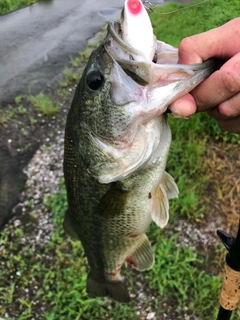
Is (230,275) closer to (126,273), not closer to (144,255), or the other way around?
(144,255)

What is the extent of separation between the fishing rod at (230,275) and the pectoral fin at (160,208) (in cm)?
25

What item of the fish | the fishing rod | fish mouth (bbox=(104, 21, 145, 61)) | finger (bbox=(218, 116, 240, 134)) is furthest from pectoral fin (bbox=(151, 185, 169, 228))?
fish mouth (bbox=(104, 21, 145, 61))

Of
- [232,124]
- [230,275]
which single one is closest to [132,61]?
[232,124]

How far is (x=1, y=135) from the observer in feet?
16.0

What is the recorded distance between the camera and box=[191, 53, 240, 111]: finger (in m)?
1.38

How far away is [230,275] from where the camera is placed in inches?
73.2

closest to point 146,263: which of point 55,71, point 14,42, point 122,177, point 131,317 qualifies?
point 122,177

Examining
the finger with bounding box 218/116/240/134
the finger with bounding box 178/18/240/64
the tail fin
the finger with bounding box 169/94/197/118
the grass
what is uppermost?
the finger with bounding box 178/18/240/64

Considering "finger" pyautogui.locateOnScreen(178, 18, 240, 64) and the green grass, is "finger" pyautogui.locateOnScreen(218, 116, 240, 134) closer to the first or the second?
"finger" pyautogui.locateOnScreen(178, 18, 240, 64)

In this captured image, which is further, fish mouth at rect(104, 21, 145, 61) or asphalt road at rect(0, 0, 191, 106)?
asphalt road at rect(0, 0, 191, 106)

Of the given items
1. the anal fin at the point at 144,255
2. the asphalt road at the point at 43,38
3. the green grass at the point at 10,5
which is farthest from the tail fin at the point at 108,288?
the green grass at the point at 10,5

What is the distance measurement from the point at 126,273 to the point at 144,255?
52.3 inches

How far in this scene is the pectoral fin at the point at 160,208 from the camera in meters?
1.84

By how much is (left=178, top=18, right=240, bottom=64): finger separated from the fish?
0.05m
